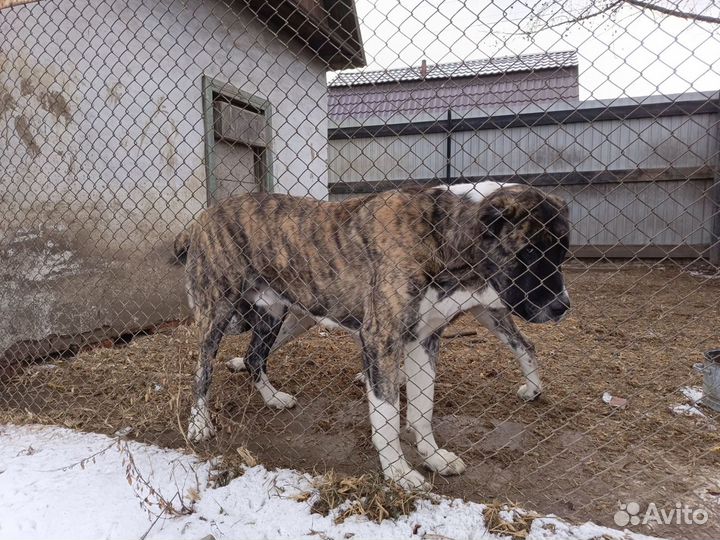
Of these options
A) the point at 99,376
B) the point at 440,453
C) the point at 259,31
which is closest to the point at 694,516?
the point at 440,453

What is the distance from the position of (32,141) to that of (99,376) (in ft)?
6.38

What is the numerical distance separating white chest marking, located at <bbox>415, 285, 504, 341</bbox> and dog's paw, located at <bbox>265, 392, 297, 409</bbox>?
1.29 m

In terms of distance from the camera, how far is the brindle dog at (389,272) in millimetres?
2398

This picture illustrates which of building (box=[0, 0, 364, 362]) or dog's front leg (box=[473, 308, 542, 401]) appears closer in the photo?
dog's front leg (box=[473, 308, 542, 401])

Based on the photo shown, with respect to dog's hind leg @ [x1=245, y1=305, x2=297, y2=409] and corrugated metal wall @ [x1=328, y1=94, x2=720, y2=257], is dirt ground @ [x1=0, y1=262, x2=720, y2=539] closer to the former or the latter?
dog's hind leg @ [x1=245, y1=305, x2=297, y2=409]

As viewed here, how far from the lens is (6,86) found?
3.78m

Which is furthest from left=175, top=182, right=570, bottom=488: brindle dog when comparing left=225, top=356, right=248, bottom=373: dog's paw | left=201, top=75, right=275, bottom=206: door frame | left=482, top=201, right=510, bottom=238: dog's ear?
left=201, top=75, right=275, bottom=206: door frame

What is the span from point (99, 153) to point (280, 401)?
278cm

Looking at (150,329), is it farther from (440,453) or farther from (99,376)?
(440,453)

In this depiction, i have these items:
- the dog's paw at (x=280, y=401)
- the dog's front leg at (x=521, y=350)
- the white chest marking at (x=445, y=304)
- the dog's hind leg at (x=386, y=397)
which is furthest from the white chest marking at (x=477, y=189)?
the dog's paw at (x=280, y=401)

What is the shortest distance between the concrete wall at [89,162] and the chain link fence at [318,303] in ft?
0.06

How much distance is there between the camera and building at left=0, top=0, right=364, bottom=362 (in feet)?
12.6

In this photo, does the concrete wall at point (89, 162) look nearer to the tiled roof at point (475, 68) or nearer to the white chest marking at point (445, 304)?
the tiled roof at point (475, 68)

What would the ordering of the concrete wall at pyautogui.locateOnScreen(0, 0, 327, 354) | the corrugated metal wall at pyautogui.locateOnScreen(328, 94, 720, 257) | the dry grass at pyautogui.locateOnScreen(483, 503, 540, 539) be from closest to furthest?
the dry grass at pyautogui.locateOnScreen(483, 503, 540, 539) < the concrete wall at pyautogui.locateOnScreen(0, 0, 327, 354) < the corrugated metal wall at pyautogui.locateOnScreen(328, 94, 720, 257)
